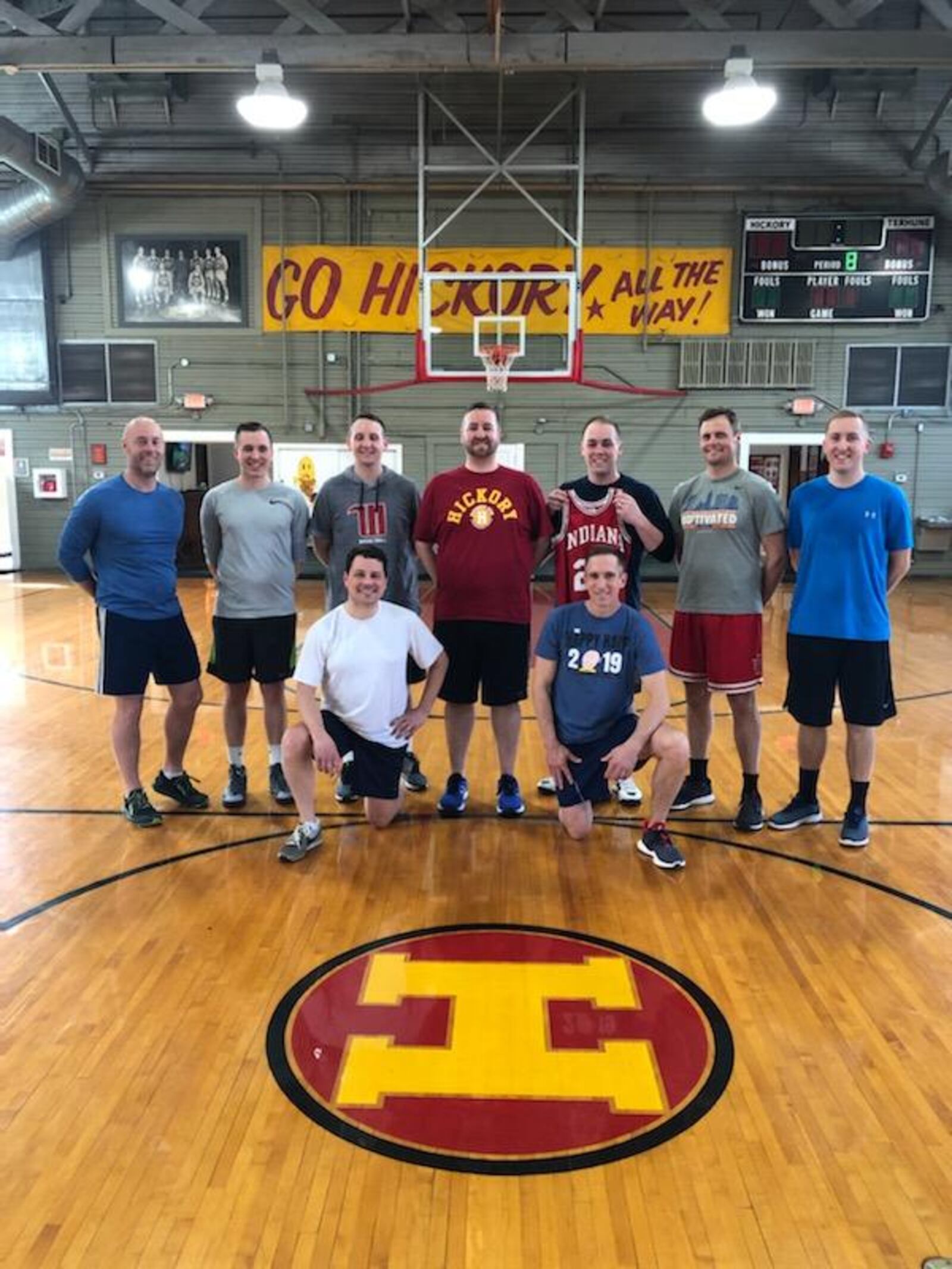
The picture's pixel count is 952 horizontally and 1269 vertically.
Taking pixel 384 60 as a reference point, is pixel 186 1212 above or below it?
below

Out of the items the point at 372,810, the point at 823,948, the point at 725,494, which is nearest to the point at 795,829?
the point at 823,948

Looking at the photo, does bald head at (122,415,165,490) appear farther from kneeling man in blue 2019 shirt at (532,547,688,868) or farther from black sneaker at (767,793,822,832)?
black sneaker at (767,793,822,832)

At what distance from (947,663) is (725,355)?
697 cm

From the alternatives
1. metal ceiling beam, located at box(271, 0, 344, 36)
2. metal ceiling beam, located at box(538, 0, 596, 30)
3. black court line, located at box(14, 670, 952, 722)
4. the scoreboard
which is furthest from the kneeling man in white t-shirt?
the scoreboard

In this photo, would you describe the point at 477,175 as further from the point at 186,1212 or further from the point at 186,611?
the point at 186,1212

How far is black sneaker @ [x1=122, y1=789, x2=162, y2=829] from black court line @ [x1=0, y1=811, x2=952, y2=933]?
37 centimetres

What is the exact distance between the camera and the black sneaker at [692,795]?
443 centimetres

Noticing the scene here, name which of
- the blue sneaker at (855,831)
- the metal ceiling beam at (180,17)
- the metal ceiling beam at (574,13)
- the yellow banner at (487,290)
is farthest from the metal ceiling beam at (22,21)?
the blue sneaker at (855,831)

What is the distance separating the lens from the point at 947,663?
8.02m

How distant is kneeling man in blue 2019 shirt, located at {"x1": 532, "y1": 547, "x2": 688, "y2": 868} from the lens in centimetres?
372

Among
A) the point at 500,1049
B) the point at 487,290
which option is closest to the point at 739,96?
the point at 487,290

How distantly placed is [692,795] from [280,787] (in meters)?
1.90

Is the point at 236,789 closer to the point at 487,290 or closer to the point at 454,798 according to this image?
the point at 454,798

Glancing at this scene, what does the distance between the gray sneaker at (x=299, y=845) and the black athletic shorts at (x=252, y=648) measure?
2.41ft
